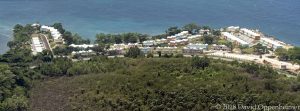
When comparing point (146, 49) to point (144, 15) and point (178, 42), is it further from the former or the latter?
point (144, 15)

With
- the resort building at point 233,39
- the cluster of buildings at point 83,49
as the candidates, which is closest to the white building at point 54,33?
the cluster of buildings at point 83,49

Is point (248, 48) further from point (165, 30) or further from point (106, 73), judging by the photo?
point (106, 73)

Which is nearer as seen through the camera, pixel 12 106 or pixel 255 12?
pixel 12 106

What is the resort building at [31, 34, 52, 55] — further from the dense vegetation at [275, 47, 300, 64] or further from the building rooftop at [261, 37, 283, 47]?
the building rooftop at [261, 37, 283, 47]

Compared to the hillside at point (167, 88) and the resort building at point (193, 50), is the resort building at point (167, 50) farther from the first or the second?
the hillside at point (167, 88)

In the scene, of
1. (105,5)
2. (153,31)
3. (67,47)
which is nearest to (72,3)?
(105,5)

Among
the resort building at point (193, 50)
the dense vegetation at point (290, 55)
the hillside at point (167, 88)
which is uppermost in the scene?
the resort building at point (193, 50)
